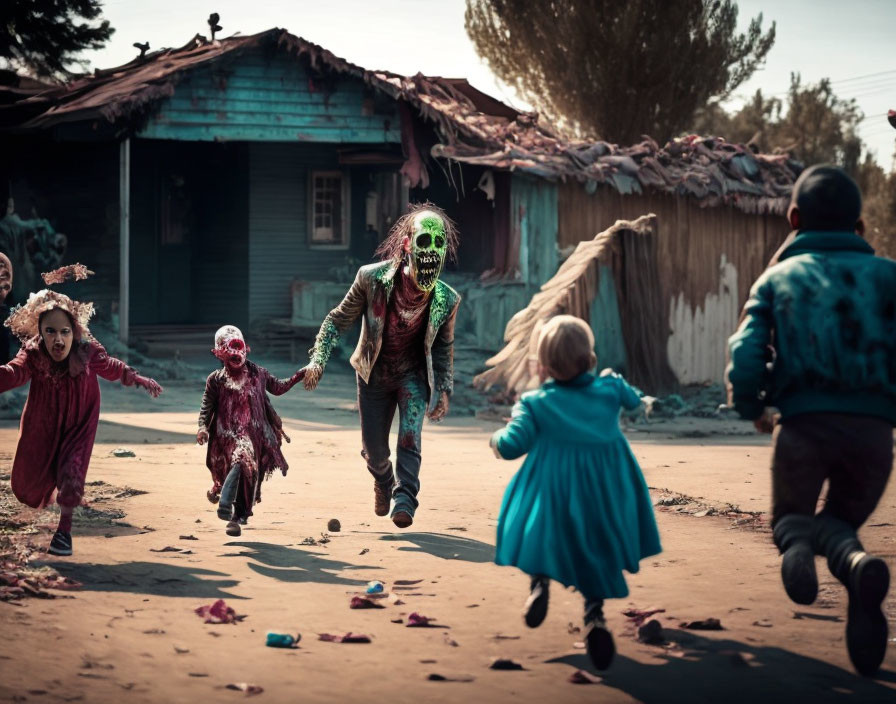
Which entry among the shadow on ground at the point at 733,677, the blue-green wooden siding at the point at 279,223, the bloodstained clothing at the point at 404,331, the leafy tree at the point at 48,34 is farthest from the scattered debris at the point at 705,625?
the leafy tree at the point at 48,34

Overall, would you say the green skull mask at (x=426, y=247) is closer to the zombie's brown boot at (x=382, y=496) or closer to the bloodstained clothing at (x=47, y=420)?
the zombie's brown boot at (x=382, y=496)

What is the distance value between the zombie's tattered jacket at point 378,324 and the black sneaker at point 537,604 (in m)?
2.84

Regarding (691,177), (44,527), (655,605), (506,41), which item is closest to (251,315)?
(691,177)

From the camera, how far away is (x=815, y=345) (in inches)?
217

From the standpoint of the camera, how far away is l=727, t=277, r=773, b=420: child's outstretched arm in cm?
554

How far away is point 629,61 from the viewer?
138ft

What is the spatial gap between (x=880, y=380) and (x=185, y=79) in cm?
1861

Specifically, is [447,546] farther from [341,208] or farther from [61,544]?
[341,208]

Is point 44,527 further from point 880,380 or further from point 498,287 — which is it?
point 498,287

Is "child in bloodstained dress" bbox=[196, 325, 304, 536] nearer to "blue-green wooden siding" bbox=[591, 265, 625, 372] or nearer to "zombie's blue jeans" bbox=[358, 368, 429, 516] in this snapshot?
"zombie's blue jeans" bbox=[358, 368, 429, 516]

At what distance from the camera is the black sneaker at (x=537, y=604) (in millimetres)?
5551

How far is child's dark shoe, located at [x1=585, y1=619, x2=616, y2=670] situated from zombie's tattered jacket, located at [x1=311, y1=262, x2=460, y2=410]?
125 inches

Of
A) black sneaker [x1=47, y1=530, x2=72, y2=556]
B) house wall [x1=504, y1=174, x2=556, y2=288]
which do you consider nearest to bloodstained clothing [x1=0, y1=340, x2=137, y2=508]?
black sneaker [x1=47, y1=530, x2=72, y2=556]

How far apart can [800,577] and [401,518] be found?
3.26 m
